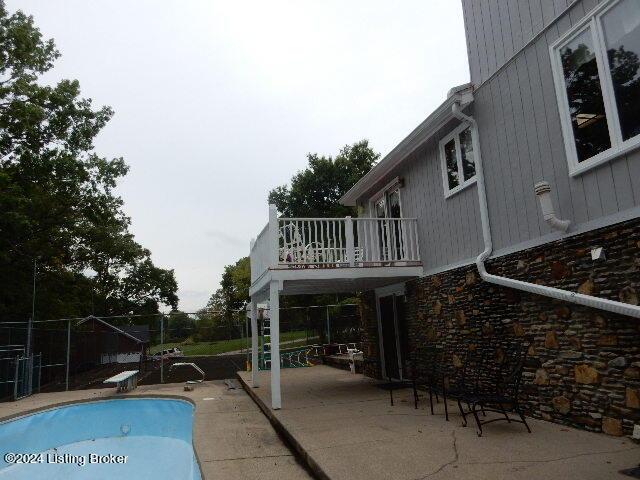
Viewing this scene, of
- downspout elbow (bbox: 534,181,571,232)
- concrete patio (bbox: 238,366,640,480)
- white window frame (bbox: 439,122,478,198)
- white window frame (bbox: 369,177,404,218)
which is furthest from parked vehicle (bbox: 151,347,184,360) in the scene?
downspout elbow (bbox: 534,181,571,232)

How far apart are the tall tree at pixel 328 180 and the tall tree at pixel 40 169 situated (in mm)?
10631

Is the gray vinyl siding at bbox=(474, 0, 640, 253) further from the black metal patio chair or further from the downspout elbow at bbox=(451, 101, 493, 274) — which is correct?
the black metal patio chair

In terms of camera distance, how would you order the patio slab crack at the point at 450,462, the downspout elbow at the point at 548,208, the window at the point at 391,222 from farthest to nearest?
the window at the point at 391,222
the downspout elbow at the point at 548,208
the patio slab crack at the point at 450,462

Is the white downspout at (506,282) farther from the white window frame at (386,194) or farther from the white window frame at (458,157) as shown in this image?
the white window frame at (386,194)

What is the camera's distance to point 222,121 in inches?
565

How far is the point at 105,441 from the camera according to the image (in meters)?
8.22

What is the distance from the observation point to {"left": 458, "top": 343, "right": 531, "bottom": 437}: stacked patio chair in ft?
16.6

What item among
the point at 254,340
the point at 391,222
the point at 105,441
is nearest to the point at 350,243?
the point at 391,222

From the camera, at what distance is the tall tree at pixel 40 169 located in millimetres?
15656

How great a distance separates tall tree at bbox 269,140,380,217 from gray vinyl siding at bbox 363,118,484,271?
16.2m

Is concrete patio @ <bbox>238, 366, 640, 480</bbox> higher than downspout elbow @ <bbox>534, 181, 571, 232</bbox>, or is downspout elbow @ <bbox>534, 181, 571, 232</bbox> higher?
downspout elbow @ <bbox>534, 181, 571, 232</bbox>

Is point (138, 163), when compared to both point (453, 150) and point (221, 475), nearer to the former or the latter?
point (453, 150)

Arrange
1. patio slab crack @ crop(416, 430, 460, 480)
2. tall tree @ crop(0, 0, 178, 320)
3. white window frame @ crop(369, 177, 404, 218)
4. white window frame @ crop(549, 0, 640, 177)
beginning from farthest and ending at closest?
tall tree @ crop(0, 0, 178, 320)
white window frame @ crop(369, 177, 404, 218)
white window frame @ crop(549, 0, 640, 177)
patio slab crack @ crop(416, 430, 460, 480)

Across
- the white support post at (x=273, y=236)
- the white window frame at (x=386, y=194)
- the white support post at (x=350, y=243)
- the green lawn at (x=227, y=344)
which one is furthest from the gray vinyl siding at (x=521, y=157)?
the green lawn at (x=227, y=344)
